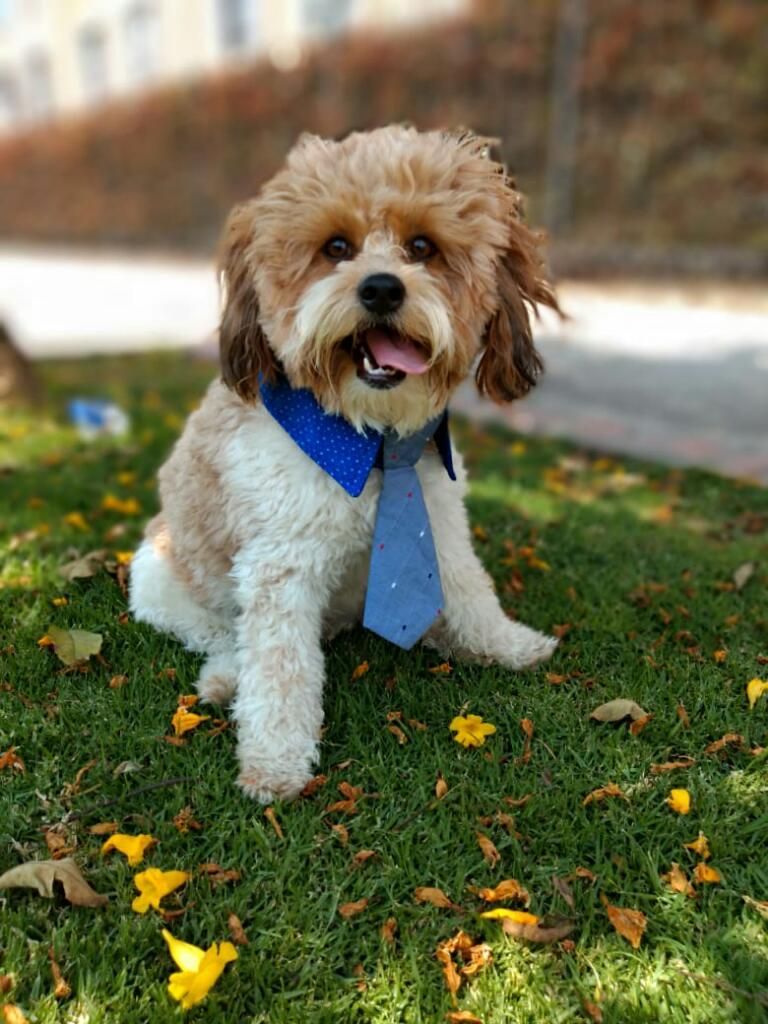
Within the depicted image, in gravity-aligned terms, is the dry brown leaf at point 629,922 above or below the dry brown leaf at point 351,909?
above

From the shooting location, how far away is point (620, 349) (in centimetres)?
921

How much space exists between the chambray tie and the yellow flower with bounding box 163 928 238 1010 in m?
1.05

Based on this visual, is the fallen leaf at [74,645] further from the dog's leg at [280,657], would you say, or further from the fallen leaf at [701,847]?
the fallen leaf at [701,847]

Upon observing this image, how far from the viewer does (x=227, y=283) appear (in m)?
2.63

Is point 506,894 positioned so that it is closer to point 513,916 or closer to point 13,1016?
point 513,916

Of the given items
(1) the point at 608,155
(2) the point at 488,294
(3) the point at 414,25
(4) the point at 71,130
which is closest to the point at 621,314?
(1) the point at 608,155

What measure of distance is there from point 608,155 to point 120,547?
9872mm

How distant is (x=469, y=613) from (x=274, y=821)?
39.5 inches

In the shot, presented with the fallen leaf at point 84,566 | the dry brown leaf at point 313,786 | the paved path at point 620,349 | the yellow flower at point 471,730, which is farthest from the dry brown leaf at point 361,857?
the paved path at point 620,349

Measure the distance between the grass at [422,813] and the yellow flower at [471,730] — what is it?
33 mm

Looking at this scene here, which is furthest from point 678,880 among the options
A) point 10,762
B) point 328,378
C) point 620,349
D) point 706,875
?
point 620,349

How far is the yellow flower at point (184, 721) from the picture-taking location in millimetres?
2672

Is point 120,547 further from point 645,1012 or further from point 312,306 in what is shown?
point 645,1012

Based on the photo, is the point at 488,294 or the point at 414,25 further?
the point at 414,25
